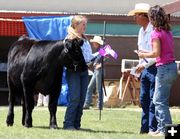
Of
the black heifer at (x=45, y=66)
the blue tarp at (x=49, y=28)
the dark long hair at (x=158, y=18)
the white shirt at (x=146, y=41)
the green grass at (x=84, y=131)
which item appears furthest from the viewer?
the blue tarp at (x=49, y=28)

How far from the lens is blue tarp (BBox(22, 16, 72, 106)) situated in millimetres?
16859

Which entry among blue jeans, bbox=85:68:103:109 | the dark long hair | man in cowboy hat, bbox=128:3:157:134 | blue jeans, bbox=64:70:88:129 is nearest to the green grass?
blue jeans, bbox=64:70:88:129

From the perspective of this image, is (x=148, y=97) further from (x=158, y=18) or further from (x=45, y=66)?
(x=45, y=66)

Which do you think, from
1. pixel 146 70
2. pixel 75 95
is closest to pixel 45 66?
pixel 75 95

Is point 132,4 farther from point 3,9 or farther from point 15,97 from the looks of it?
point 15,97

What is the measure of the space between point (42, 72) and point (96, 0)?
11823 mm

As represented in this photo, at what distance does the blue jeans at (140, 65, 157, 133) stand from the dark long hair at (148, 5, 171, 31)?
79 centimetres

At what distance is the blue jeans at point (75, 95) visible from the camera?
916 centimetres

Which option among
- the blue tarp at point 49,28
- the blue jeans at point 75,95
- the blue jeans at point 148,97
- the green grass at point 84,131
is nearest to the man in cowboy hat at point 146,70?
the blue jeans at point 148,97

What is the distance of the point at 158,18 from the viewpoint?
8086 mm

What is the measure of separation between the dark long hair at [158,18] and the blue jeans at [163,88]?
0.56 metres

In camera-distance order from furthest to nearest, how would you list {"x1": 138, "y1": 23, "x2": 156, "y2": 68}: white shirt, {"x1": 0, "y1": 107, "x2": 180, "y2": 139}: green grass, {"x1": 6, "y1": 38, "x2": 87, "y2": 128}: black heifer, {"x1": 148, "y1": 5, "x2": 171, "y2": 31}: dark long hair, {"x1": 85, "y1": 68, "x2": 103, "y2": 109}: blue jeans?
{"x1": 85, "y1": 68, "x2": 103, "y2": 109}: blue jeans
{"x1": 6, "y1": 38, "x2": 87, "y2": 128}: black heifer
{"x1": 138, "y1": 23, "x2": 156, "y2": 68}: white shirt
{"x1": 0, "y1": 107, "x2": 180, "y2": 139}: green grass
{"x1": 148, "y1": 5, "x2": 171, "y2": 31}: dark long hair

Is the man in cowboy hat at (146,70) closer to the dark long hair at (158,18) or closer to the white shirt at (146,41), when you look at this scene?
the white shirt at (146,41)

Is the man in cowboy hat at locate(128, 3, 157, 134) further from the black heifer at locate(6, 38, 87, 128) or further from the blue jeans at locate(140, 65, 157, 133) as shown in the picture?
the black heifer at locate(6, 38, 87, 128)
